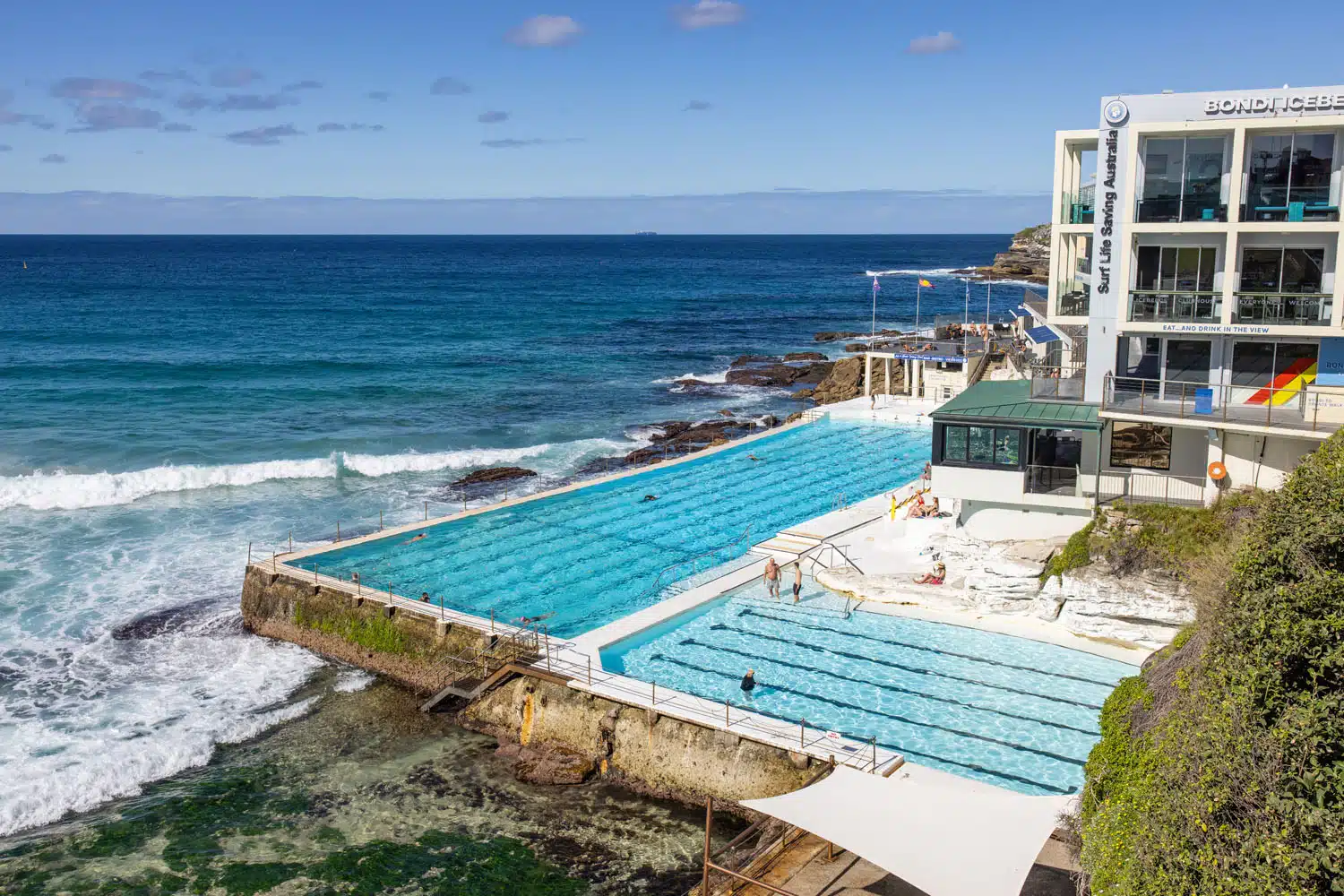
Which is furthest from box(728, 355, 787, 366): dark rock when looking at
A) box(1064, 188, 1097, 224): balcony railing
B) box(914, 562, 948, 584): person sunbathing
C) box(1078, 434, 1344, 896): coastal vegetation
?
box(1078, 434, 1344, 896): coastal vegetation

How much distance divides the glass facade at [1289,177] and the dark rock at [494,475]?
27788 mm

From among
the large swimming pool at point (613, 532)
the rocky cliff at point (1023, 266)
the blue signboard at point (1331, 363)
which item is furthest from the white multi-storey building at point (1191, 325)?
the rocky cliff at point (1023, 266)

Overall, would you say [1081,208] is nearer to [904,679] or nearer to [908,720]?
[904,679]

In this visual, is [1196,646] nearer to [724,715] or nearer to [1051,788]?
[1051,788]

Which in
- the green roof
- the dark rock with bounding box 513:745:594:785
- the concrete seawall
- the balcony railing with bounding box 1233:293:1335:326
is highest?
the balcony railing with bounding box 1233:293:1335:326

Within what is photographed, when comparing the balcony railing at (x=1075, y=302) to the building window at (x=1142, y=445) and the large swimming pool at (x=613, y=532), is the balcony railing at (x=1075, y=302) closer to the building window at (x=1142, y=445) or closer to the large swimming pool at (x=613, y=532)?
the building window at (x=1142, y=445)

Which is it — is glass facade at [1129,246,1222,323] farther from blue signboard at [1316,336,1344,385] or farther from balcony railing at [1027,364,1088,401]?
balcony railing at [1027,364,1088,401]

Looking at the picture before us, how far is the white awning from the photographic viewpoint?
12336mm

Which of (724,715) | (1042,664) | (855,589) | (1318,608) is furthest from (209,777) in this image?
(1318,608)

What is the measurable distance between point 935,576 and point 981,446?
3326 mm

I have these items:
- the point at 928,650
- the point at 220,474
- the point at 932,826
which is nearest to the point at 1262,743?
the point at 932,826

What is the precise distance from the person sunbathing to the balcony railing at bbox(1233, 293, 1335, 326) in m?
8.48

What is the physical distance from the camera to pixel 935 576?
25578 millimetres

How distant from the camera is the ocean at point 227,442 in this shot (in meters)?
22.5
